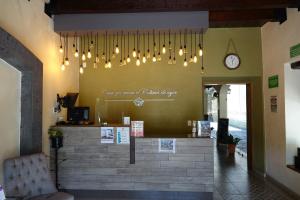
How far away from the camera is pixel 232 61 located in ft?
22.6

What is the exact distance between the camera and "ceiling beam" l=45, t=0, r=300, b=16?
4738 millimetres

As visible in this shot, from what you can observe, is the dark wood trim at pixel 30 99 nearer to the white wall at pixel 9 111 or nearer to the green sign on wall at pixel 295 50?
the white wall at pixel 9 111

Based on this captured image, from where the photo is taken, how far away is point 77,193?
203 inches

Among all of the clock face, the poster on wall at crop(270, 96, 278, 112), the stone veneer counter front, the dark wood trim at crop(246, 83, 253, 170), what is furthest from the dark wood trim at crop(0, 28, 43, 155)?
the dark wood trim at crop(246, 83, 253, 170)

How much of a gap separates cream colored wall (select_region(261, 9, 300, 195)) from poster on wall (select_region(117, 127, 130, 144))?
3.19m

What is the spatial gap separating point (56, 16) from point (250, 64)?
476 centimetres

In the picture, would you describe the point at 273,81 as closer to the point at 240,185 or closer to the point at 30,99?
the point at 240,185

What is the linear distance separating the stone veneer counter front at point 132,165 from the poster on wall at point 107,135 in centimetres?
8

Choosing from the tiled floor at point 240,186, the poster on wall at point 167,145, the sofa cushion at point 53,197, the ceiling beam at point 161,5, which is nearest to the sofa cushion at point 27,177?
the sofa cushion at point 53,197

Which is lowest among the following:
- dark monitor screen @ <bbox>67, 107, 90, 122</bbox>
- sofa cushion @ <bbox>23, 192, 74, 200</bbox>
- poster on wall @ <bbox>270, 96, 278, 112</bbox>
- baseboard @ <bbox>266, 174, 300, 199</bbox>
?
baseboard @ <bbox>266, 174, 300, 199</bbox>

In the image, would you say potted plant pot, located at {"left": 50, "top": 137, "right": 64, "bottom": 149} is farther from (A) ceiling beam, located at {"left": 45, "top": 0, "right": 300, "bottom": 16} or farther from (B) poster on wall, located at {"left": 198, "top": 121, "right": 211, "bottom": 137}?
(B) poster on wall, located at {"left": 198, "top": 121, "right": 211, "bottom": 137}

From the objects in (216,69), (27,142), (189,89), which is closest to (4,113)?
(27,142)

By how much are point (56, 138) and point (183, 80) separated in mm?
3478

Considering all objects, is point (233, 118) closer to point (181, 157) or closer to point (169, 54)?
point (169, 54)
